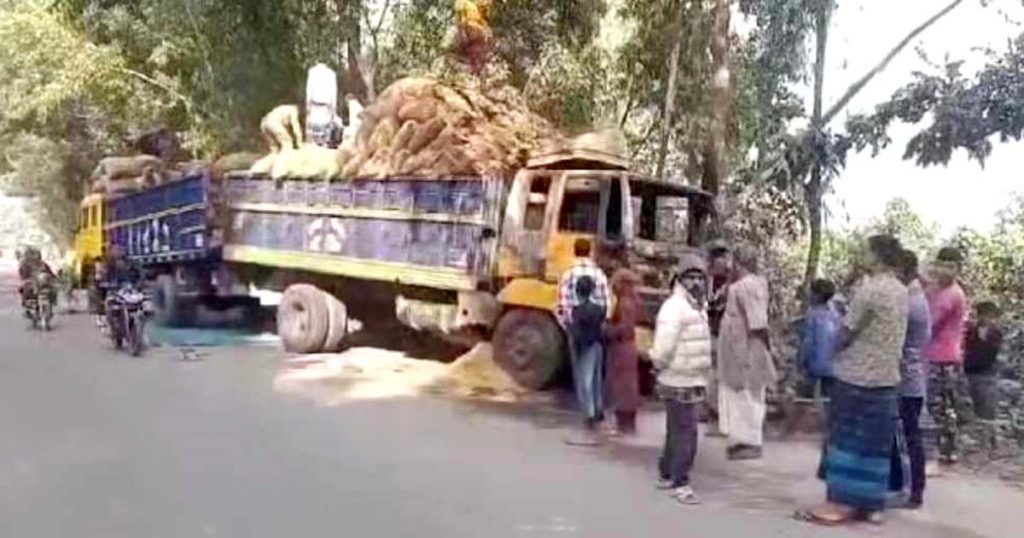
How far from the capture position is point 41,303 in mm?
17531

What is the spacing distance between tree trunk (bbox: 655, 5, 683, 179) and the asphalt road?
6438mm

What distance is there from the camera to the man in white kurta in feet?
24.9

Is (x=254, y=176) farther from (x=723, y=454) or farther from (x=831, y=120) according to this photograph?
(x=723, y=454)

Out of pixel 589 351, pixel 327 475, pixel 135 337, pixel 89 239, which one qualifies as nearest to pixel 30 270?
pixel 89 239

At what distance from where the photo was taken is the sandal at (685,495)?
21.8ft

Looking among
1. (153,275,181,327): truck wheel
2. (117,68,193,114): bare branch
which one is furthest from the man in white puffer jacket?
(117,68,193,114): bare branch

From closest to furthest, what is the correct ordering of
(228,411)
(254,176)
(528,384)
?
(228,411) < (528,384) < (254,176)

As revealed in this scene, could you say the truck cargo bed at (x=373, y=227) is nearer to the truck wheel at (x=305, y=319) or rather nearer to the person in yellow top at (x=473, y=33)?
the truck wheel at (x=305, y=319)

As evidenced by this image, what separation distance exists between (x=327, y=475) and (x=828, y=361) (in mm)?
3234

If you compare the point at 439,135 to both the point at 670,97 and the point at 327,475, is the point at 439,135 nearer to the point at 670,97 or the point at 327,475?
the point at 670,97

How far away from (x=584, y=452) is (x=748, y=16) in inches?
262

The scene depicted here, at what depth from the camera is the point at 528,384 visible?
1051cm

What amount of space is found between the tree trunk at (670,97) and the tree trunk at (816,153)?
2.72 meters

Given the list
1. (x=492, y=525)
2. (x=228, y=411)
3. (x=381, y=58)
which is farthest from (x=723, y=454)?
(x=381, y=58)
